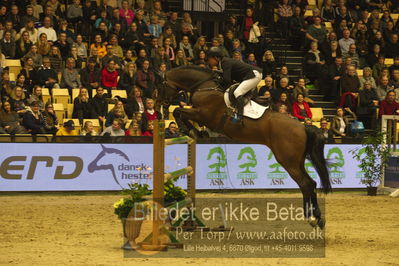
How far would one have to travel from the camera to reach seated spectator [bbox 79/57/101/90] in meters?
18.2

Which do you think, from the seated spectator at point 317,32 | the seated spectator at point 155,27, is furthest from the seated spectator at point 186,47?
the seated spectator at point 317,32

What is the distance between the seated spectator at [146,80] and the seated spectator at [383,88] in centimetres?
658

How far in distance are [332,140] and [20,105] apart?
7325 millimetres

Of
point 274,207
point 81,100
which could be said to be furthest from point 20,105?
point 274,207

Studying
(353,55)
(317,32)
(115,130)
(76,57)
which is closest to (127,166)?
(115,130)

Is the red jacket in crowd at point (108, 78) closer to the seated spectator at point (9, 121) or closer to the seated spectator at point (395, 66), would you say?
the seated spectator at point (9, 121)

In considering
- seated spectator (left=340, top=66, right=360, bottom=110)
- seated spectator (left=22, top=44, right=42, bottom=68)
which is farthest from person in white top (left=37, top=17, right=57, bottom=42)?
seated spectator (left=340, top=66, right=360, bottom=110)

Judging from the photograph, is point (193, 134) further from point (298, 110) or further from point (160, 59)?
point (160, 59)

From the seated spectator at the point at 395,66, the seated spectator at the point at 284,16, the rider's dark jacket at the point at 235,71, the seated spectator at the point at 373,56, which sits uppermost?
the seated spectator at the point at 284,16

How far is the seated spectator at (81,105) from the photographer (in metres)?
17.3

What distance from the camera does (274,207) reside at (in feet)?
48.5

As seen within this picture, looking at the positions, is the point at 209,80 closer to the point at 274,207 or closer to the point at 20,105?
the point at 274,207

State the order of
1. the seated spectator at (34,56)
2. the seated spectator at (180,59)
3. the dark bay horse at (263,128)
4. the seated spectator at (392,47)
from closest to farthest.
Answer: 1. the dark bay horse at (263,128)
2. the seated spectator at (34,56)
3. the seated spectator at (180,59)
4. the seated spectator at (392,47)

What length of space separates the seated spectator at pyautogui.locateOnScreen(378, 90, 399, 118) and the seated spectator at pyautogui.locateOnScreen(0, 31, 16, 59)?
9773 mm
